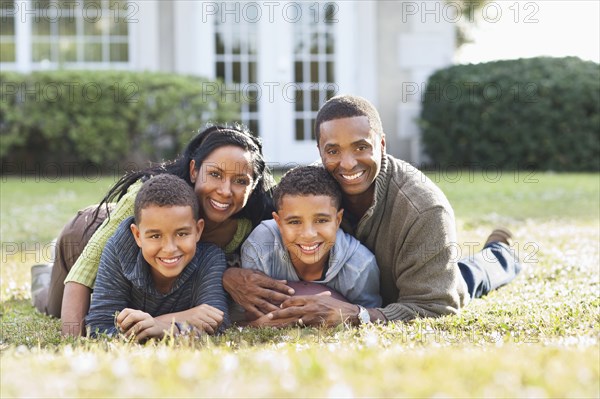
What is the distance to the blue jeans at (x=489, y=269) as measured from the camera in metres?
5.07

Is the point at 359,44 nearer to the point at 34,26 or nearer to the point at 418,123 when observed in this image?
the point at 418,123

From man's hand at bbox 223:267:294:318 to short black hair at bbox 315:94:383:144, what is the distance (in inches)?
32.4

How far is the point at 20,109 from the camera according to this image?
1216cm

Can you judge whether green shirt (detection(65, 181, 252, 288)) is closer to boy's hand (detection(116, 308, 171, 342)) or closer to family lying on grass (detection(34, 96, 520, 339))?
family lying on grass (detection(34, 96, 520, 339))

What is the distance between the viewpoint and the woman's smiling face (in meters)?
4.23

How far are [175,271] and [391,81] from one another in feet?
32.4

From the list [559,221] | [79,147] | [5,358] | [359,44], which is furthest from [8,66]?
[5,358]

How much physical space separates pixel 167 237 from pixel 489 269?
92.5 inches

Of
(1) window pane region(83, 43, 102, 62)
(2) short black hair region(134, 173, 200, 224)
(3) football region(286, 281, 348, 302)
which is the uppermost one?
(1) window pane region(83, 43, 102, 62)

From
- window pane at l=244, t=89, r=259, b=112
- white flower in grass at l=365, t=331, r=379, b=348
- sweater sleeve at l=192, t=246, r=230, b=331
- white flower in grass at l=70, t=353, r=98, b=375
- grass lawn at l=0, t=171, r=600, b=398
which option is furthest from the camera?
window pane at l=244, t=89, r=259, b=112

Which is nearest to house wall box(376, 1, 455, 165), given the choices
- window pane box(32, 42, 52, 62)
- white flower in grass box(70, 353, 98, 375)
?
window pane box(32, 42, 52, 62)

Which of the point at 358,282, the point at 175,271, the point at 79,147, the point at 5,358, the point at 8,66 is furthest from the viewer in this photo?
the point at 8,66

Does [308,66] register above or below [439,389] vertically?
above

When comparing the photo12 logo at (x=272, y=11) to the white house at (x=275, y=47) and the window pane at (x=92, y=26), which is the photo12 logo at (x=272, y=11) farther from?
the window pane at (x=92, y=26)
